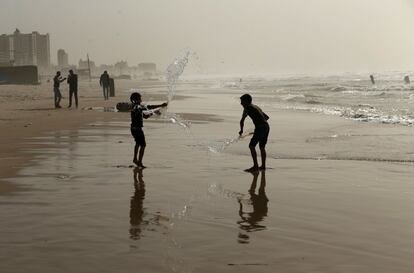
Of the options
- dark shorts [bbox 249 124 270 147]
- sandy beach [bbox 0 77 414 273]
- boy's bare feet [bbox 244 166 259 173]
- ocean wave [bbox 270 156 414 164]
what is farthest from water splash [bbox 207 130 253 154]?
boy's bare feet [bbox 244 166 259 173]

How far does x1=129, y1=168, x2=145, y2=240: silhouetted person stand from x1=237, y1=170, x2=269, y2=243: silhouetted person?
1128mm

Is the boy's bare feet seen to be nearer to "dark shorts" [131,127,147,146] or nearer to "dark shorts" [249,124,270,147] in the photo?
"dark shorts" [249,124,270,147]

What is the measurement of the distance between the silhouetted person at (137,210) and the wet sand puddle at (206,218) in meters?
0.01

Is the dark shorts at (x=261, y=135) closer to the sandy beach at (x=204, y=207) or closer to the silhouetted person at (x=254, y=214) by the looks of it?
the sandy beach at (x=204, y=207)

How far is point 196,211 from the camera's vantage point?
6551mm

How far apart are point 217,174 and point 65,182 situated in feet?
8.73

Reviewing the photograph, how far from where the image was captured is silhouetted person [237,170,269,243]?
579 centimetres

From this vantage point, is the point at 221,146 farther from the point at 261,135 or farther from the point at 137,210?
the point at 137,210

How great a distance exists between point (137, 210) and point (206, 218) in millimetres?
952

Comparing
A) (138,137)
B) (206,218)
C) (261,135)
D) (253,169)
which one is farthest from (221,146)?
(206,218)

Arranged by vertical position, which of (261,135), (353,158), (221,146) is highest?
(261,135)

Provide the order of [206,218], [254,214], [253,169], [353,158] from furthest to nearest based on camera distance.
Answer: [353,158] → [253,169] → [254,214] → [206,218]

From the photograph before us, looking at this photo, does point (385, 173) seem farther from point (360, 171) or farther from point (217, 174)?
point (217, 174)

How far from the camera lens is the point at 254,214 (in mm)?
6480
